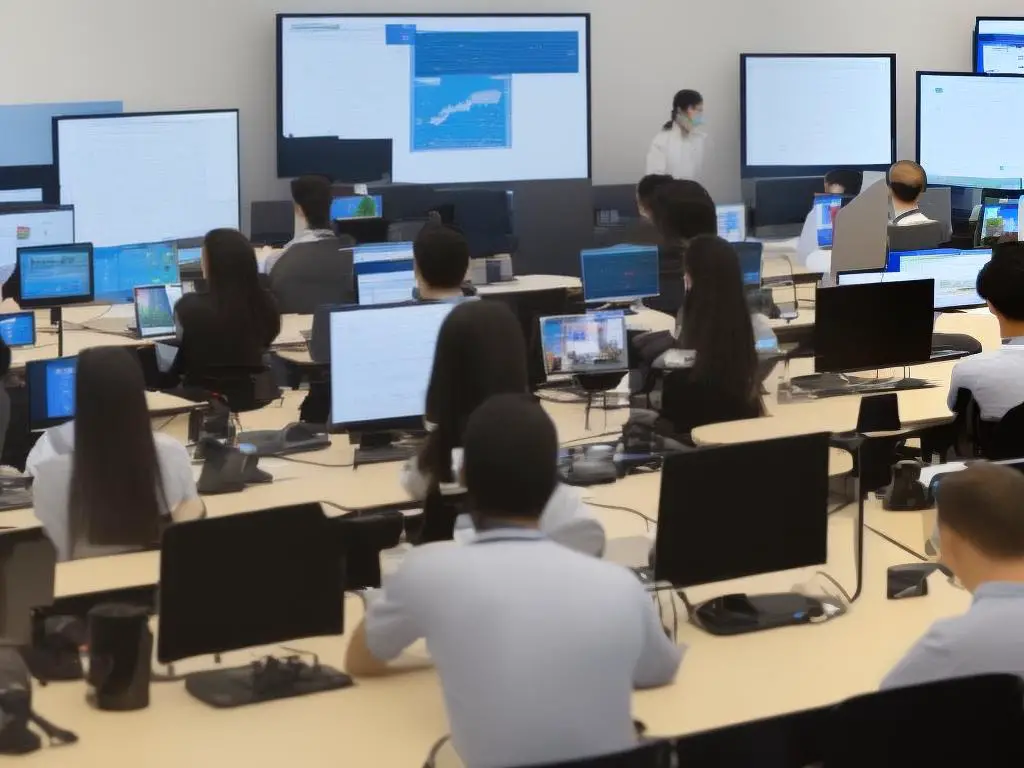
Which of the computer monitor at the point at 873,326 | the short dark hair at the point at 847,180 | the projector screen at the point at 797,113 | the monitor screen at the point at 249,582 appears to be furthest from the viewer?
the projector screen at the point at 797,113

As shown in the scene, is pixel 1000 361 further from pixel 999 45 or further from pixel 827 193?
pixel 999 45

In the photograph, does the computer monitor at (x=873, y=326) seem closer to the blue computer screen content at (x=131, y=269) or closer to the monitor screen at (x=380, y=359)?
the monitor screen at (x=380, y=359)

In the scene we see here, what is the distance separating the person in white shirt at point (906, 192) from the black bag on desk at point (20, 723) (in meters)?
6.13

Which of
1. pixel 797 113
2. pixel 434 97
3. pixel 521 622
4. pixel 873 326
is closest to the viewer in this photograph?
pixel 521 622

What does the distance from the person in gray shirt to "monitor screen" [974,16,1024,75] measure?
11.7 meters

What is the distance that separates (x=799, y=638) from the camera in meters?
3.44

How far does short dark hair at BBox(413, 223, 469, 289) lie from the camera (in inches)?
212

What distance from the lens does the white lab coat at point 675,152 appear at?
39.5 ft

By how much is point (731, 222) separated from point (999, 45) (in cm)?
609

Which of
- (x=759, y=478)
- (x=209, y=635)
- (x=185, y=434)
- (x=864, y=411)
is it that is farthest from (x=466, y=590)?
(x=185, y=434)

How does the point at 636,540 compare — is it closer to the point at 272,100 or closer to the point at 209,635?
the point at 209,635

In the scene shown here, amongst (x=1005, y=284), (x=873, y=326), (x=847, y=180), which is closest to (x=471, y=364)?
(x=1005, y=284)

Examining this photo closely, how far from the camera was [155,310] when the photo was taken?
22.4 feet

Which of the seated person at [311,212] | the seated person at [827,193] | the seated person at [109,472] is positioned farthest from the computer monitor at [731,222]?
the seated person at [109,472]
